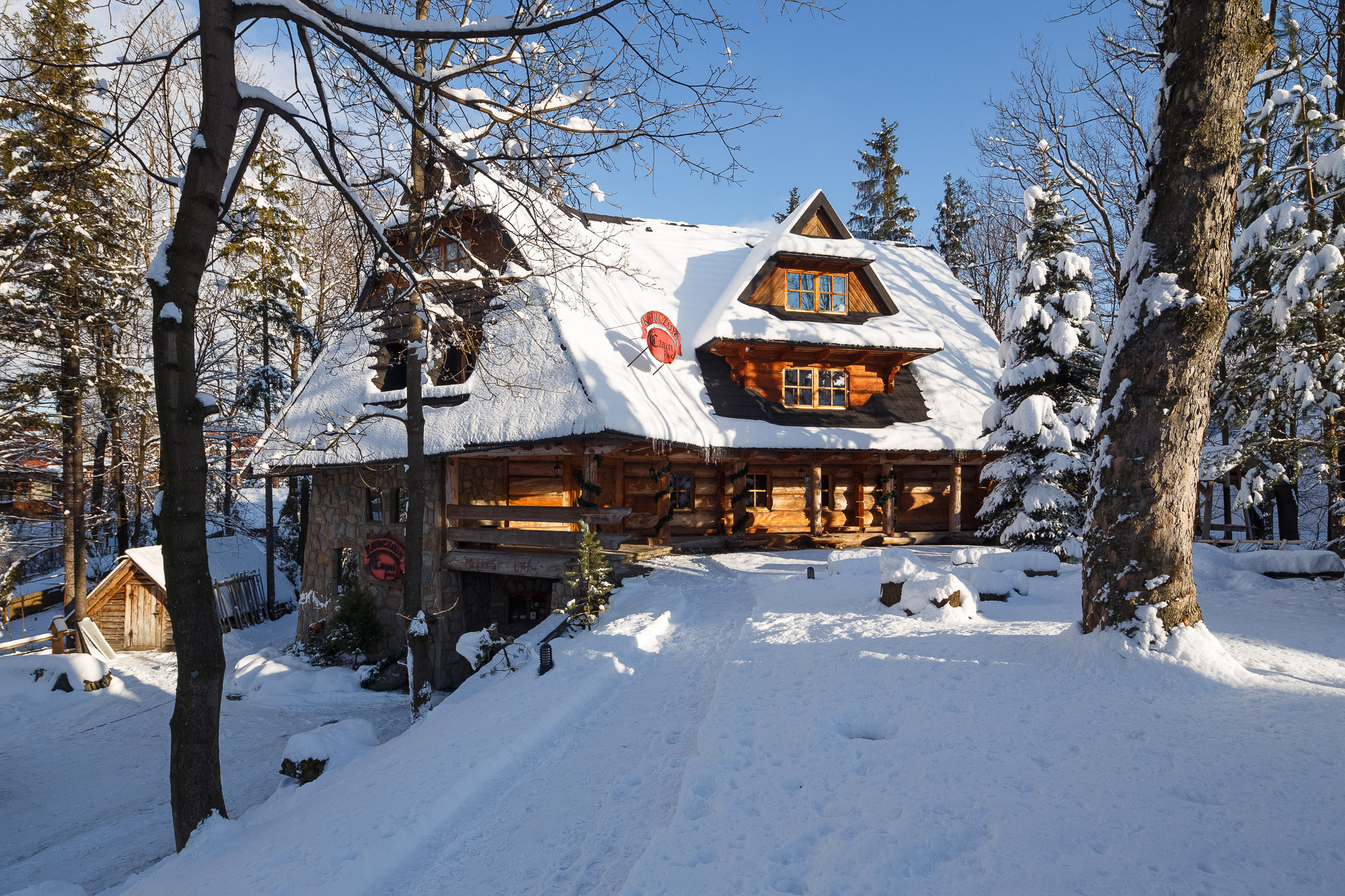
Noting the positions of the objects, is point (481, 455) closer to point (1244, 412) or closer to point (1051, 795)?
point (1051, 795)

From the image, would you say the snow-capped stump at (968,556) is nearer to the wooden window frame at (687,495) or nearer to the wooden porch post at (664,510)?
the wooden porch post at (664,510)

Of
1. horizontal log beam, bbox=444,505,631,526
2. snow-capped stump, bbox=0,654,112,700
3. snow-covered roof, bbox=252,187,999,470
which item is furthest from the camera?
snow-capped stump, bbox=0,654,112,700

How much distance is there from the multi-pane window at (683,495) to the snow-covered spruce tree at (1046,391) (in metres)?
6.98

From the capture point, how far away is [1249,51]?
541 centimetres

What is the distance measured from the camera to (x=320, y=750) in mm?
7395

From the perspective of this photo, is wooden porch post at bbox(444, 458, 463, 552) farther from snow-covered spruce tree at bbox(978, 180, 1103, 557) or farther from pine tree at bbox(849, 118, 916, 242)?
pine tree at bbox(849, 118, 916, 242)

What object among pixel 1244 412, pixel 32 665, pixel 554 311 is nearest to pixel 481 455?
pixel 554 311

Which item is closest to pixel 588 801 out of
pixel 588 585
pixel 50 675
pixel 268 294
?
pixel 588 585

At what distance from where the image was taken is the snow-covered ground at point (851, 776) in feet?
10.1

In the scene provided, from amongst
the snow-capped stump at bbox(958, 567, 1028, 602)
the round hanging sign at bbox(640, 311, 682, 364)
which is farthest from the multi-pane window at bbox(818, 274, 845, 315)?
the snow-capped stump at bbox(958, 567, 1028, 602)

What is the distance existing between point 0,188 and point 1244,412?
2558 cm

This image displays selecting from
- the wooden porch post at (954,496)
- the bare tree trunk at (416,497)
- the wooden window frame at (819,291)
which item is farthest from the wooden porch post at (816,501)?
the bare tree trunk at (416,497)

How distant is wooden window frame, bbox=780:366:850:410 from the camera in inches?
691

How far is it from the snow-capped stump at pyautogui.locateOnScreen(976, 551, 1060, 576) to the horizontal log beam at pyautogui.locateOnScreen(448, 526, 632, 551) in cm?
582
